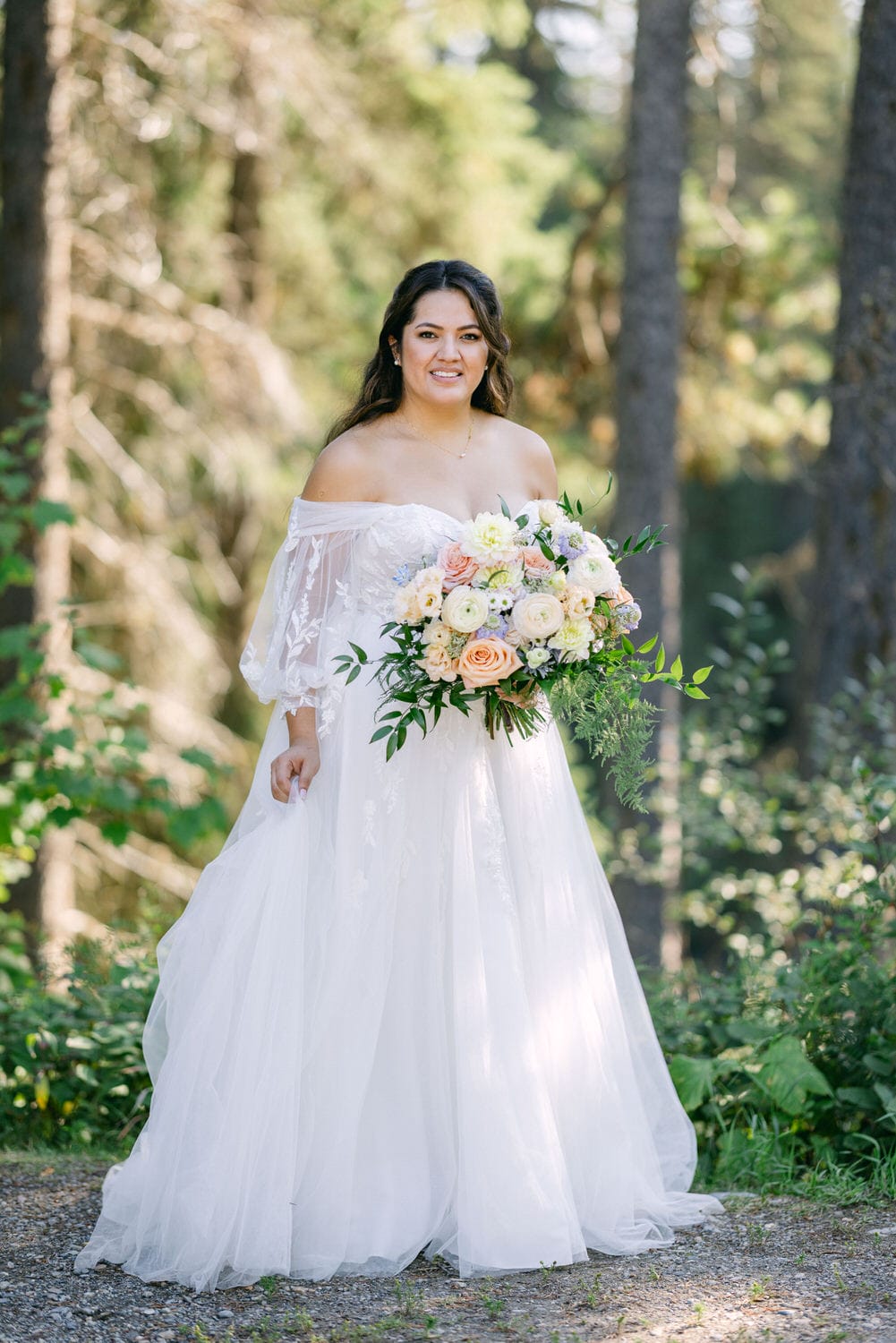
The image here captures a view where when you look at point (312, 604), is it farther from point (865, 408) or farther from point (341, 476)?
point (865, 408)

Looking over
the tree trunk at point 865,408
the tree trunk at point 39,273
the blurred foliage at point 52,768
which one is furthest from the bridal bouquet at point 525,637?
the tree trunk at point 39,273

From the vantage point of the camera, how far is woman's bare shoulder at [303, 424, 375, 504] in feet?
11.6

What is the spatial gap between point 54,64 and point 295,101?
231 cm

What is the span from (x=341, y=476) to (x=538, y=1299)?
2089 mm

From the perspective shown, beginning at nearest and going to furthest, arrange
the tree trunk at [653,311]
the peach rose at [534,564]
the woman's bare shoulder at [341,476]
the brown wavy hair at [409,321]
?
1. the peach rose at [534,564]
2. the woman's bare shoulder at [341,476]
3. the brown wavy hair at [409,321]
4. the tree trunk at [653,311]

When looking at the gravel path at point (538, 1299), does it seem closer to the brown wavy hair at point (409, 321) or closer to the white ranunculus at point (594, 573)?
the white ranunculus at point (594, 573)

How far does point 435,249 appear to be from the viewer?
10.4 metres

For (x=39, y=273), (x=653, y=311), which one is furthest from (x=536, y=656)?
(x=653, y=311)

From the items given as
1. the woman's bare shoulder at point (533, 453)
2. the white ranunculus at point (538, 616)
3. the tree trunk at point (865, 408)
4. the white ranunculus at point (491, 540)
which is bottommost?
the white ranunculus at point (538, 616)

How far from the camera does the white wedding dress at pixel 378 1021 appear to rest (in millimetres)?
3143

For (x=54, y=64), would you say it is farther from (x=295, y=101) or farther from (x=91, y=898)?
(x=91, y=898)

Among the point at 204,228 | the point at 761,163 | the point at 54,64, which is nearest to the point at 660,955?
the point at 54,64

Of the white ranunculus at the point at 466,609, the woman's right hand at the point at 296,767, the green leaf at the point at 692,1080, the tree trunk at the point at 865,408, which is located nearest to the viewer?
the white ranunculus at the point at 466,609

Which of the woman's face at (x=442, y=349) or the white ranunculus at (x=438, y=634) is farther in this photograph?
the woman's face at (x=442, y=349)
